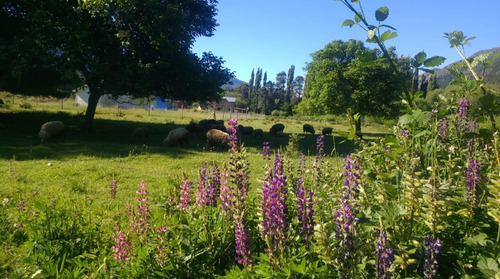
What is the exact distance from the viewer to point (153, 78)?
20297 mm

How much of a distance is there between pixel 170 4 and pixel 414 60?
1754 centimetres

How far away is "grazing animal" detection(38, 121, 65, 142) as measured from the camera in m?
16.4

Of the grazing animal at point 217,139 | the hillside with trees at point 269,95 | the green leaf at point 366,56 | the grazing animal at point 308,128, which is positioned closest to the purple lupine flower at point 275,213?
the green leaf at point 366,56

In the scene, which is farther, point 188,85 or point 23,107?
point 23,107

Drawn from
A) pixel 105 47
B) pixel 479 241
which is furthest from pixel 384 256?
pixel 105 47

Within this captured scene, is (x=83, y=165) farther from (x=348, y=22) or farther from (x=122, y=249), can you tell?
(x=348, y=22)

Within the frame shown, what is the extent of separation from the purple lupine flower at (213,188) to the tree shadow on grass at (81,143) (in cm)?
532

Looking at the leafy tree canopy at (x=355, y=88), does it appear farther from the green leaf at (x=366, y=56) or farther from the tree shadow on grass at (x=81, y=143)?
the green leaf at (x=366, y=56)

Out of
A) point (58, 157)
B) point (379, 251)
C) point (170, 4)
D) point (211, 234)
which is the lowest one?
point (58, 157)

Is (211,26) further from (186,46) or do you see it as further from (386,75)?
(386,75)

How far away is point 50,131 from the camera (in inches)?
662

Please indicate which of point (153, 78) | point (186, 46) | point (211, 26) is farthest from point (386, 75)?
point (153, 78)

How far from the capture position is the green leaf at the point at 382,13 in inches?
83.8

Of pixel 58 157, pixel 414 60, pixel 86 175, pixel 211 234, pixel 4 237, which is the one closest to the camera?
pixel 414 60
